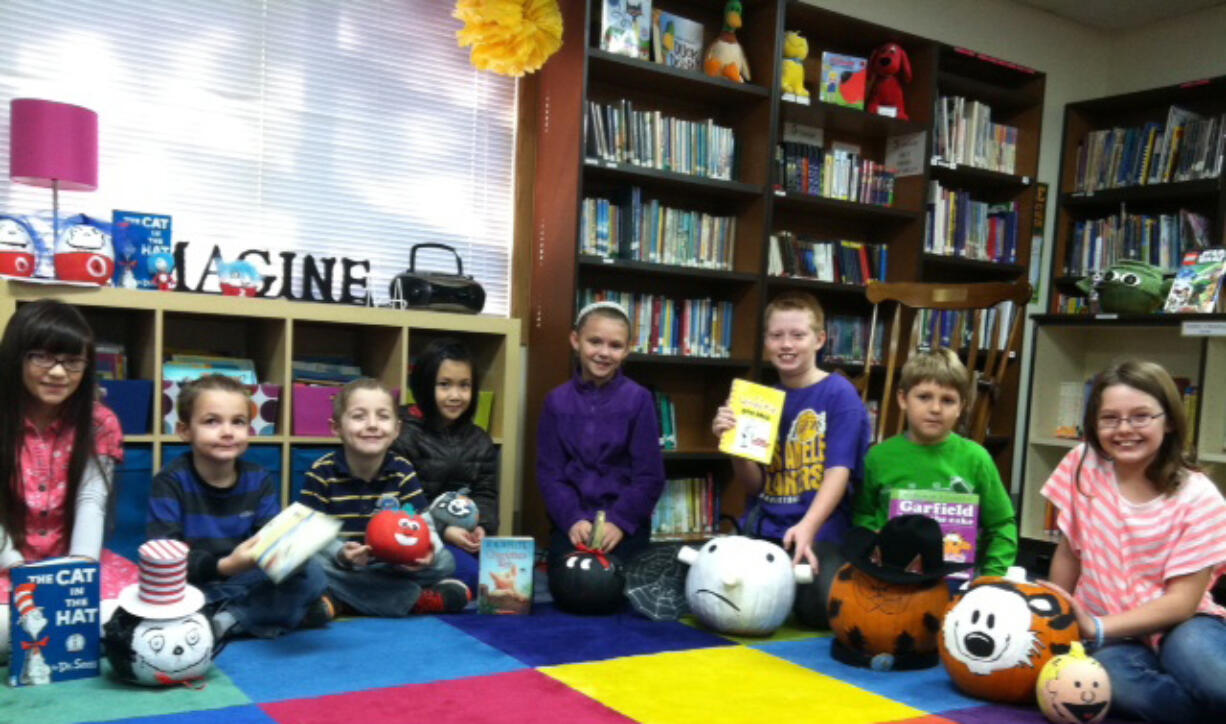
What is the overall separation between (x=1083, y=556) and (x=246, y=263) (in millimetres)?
2584

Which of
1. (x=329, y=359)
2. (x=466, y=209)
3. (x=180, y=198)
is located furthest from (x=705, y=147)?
(x=180, y=198)

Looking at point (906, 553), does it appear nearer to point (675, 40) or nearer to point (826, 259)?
point (826, 259)

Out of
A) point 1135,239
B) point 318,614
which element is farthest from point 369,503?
point 1135,239

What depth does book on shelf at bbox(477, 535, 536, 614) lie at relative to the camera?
2.51 meters

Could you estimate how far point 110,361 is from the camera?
9.37 feet

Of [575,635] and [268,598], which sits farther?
[575,635]

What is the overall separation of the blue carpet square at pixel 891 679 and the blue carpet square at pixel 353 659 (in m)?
0.71

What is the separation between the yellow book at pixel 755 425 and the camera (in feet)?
8.46

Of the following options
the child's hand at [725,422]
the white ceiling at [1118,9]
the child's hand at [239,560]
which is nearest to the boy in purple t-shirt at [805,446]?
the child's hand at [725,422]

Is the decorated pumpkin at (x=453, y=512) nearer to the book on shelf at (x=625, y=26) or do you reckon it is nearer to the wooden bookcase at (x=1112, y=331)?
the book on shelf at (x=625, y=26)

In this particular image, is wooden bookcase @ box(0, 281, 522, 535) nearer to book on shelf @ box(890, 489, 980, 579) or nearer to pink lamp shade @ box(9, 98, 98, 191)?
pink lamp shade @ box(9, 98, 98, 191)

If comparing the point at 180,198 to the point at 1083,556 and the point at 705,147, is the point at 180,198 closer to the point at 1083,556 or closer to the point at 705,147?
the point at 705,147

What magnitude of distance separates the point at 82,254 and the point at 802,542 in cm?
219

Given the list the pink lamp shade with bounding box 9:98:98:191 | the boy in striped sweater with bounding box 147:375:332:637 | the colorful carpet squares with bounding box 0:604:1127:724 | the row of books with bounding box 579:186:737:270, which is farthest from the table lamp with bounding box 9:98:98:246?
the row of books with bounding box 579:186:737:270
